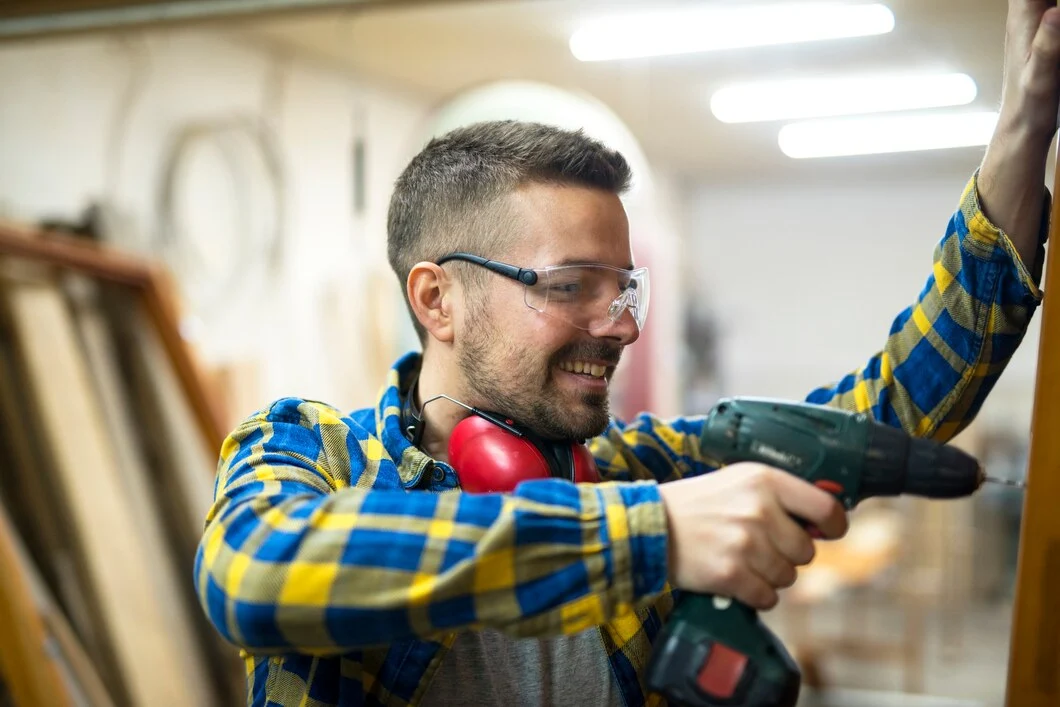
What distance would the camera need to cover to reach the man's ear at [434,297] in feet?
4.22

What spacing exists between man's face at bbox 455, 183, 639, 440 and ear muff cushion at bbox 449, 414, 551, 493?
5 centimetres

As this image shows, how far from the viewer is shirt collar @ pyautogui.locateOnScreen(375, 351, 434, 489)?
119 centimetres

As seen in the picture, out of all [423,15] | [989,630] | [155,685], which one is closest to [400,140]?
[423,15]

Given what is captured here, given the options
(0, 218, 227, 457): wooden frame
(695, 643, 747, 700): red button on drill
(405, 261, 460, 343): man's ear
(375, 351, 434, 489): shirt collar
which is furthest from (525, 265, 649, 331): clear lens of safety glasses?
(0, 218, 227, 457): wooden frame

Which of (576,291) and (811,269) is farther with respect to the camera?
(811,269)

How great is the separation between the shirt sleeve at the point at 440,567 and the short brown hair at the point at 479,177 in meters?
0.50

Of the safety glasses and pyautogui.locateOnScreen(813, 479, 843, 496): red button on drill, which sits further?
the safety glasses

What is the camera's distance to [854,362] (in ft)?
9.28

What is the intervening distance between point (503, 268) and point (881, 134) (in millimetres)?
1256

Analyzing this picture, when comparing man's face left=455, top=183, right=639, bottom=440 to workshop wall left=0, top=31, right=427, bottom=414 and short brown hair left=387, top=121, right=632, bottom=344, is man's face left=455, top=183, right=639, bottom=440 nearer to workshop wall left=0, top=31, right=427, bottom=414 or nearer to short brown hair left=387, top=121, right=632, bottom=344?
short brown hair left=387, top=121, right=632, bottom=344

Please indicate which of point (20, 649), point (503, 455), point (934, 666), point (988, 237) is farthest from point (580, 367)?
point (934, 666)

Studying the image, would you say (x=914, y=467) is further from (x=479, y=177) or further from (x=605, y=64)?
(x=605, y=64)

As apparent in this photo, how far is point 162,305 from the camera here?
9.54 feet

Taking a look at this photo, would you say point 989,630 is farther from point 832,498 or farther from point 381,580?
point 381,580
